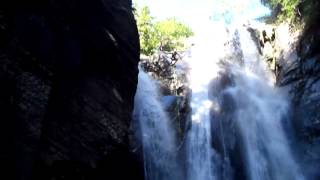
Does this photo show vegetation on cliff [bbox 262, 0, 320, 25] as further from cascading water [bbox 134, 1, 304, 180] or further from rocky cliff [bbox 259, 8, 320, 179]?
cascading water [bbox 134, 1, 304, 180]

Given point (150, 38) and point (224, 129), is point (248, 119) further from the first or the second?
point (150, 38)

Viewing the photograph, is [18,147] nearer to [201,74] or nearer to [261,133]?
[261,133]

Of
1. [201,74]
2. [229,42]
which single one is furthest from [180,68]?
[229,42]

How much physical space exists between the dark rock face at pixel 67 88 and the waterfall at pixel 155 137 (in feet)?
11.0

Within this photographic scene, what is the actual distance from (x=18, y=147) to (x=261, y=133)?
12167 mm

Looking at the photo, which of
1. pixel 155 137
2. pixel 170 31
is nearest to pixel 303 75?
pixel 155 137

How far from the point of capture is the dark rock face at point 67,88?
362 inches

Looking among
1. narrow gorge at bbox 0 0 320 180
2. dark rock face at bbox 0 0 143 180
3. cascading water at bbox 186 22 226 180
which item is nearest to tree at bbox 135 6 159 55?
narrow gorge at bbox 0 0 320 180

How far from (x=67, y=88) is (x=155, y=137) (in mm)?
8384

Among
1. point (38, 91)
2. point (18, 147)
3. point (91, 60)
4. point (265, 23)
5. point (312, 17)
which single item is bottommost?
point (18, 147)

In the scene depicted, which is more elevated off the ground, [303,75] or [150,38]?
[150,38]

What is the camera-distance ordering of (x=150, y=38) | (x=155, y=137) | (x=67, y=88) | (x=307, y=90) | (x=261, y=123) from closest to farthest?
(x=67, y=88) → (x=307, y=90) → (x=155, y=137) → (x=261, y=123) → (x=150, y=38)

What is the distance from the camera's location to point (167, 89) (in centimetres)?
2245

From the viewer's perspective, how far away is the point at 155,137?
19.1 metres
